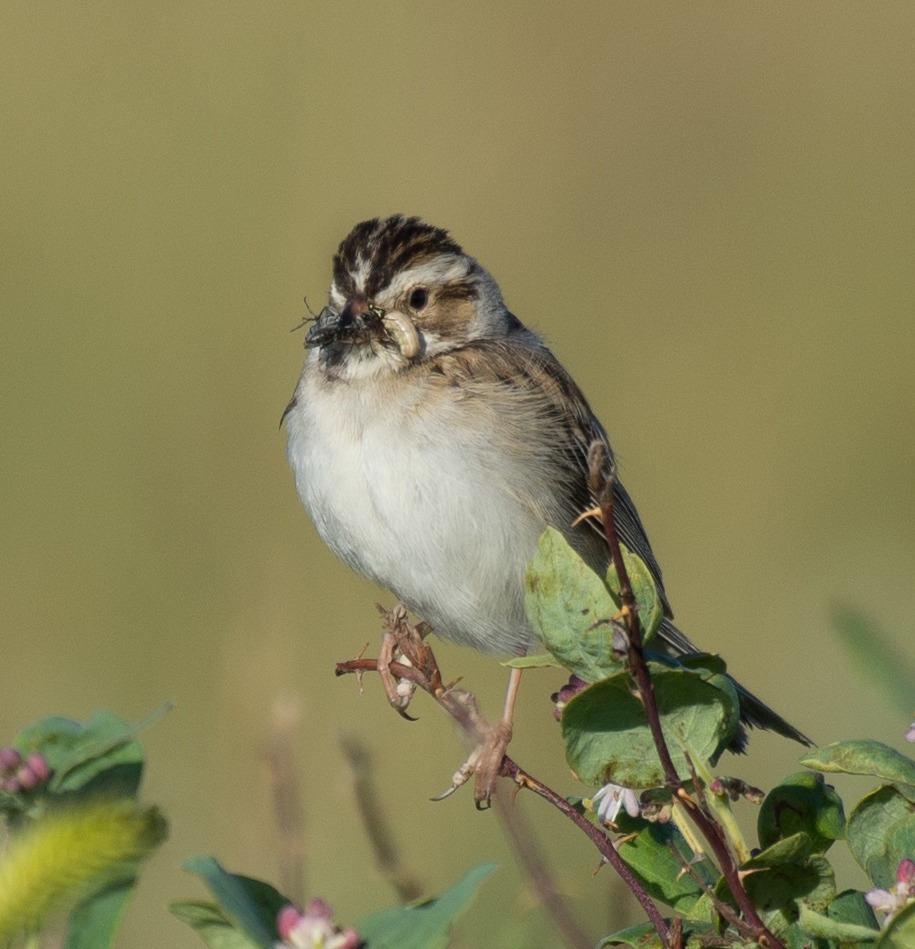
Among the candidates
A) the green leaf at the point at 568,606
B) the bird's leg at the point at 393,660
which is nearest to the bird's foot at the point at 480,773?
the bird's leg at the point at 393,660

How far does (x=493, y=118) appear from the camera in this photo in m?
7.59

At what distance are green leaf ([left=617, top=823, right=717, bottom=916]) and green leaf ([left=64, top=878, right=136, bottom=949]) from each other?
514 millimetres

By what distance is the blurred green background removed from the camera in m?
4.45

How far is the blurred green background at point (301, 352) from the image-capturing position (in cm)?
445

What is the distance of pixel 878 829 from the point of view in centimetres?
143

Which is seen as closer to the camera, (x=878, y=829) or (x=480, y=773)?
(x=878, y=829)

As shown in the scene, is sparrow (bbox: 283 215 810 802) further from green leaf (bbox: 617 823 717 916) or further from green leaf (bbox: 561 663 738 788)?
green leaf (bbox: 561 663 738 788)

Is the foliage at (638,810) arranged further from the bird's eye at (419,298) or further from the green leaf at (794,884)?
the bird's eye at (419,298)

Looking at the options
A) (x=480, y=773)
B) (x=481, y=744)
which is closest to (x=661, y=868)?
(x=481, y=744)

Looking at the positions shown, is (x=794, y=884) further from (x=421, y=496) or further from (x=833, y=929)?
(x=421, y=496)

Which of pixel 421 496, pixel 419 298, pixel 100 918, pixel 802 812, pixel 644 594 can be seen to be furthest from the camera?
pixel 419 298

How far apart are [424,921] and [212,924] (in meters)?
0.17

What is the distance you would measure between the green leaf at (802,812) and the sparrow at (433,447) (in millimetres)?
1501

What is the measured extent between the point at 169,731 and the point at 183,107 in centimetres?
417
